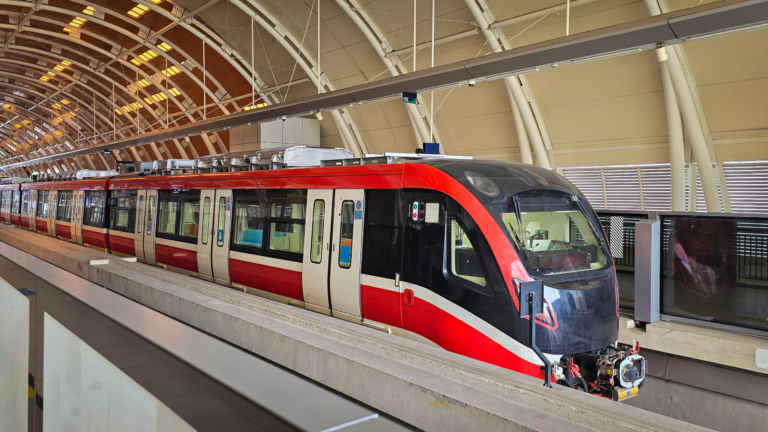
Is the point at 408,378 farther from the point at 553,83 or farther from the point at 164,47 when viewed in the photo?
the point at 164,47

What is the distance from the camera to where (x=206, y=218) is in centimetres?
1150

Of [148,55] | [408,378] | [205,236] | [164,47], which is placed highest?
[148,55]

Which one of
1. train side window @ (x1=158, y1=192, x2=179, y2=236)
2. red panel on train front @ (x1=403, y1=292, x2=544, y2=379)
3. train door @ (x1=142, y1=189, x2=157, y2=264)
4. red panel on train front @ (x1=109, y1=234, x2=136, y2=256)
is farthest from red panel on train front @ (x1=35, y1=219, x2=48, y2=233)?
red panel on train front @ (x1=403, y1=292, x2=544, y2=379)

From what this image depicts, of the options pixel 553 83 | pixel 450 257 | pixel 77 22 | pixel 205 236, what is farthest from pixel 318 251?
pixel 77 22

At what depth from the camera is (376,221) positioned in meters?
7.52

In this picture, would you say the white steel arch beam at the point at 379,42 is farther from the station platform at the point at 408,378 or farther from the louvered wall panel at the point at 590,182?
the station platform at the point at 408,378

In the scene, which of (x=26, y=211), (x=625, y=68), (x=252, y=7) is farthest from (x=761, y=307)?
(x=26, y=211)

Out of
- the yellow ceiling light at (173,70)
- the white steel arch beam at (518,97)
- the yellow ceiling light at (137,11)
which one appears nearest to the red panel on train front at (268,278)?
the white steel arch beam at (518,97)

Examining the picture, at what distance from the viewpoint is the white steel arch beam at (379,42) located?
2081cm

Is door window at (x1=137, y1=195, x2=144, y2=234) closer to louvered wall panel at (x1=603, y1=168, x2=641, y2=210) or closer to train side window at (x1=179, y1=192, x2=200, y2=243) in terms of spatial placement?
train side window at (x1=179, y1=192, x2=200, y2=243)

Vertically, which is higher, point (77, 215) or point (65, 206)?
point (65, 206)

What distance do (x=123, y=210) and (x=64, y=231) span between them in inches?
233

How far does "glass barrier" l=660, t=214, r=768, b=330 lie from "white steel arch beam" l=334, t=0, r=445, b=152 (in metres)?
15.4

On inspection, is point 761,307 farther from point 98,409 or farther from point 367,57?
point 367,57
